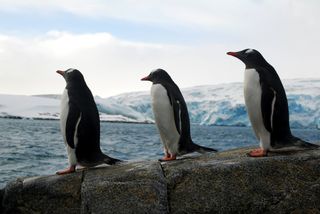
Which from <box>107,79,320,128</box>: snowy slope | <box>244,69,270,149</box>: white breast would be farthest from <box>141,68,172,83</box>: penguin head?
<box>107,79,320,128</box>: snowy slope

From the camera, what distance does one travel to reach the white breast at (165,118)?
731 cm

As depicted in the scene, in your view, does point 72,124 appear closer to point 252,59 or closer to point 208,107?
point 252,59

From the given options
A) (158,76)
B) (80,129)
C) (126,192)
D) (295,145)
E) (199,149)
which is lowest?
(126,192)

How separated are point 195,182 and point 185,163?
51 centimetres

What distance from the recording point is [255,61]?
6.93 metres

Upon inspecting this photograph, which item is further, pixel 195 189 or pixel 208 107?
pixel 208 107

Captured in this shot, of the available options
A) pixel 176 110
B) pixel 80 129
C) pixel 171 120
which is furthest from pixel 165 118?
pixel 80 129

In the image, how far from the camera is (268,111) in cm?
667

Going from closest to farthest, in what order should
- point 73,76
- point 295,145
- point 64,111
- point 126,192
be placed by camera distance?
point 126,192 < point 295,145 < point 64,111 < point 73,76

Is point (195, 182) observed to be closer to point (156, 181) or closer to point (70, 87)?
point (156, 181)

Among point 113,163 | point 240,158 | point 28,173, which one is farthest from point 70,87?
point 28,173

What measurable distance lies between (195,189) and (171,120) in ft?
5.27

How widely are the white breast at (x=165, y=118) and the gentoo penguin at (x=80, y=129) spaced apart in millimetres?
896

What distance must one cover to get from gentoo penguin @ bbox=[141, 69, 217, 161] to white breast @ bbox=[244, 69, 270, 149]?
2.98 feet
